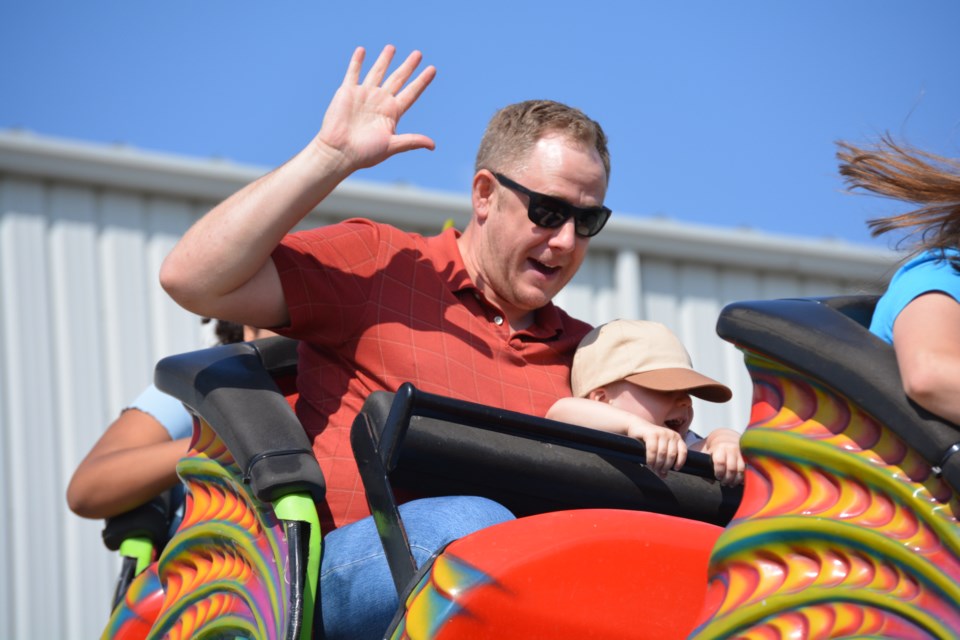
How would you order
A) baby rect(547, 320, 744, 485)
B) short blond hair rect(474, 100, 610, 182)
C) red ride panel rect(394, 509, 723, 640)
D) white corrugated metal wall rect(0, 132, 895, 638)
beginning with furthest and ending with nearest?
white corrugated metal wall rect(0, 132, 895, 638), short blond hair rect(474, 100, 610, 182), baby rect(547, 320, 744, 485), red ride panel rect(394, 509, 723, 640)

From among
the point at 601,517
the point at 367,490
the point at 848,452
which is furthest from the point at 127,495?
the point at 848,452

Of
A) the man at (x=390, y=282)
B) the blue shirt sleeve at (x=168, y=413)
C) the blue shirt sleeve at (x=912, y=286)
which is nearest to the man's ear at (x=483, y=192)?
the man at (x=390, y=282)

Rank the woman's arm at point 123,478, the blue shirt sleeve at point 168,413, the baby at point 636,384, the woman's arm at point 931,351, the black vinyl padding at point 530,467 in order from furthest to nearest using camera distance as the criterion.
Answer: the blue shirt sleeve at point 168,413 < the woman's arm at point 123,478 < the baby at point 636,384 < the black vinyl padding at point 530,467 < the woman's arm at point 931,351

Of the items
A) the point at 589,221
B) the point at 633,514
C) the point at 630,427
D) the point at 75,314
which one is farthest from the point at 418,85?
the point at 75,314

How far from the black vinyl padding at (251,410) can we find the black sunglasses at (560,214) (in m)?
0.55

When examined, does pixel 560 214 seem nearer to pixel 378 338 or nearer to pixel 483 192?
pixel 483 192

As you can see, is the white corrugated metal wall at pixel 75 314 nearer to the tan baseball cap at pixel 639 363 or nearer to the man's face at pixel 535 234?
the man's face at pixel 535 234

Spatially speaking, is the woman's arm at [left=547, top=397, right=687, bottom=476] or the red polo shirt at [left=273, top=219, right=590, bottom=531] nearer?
the woman's arm at [left=547, top=397, right=687, bottom=476]

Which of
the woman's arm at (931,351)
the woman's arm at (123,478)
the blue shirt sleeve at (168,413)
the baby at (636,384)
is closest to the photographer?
the woman's arm at (931,351)

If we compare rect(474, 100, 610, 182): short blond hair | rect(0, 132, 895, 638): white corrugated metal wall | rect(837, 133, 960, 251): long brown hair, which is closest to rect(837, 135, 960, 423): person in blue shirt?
rect(837, 133, 960, 251): long brown hair

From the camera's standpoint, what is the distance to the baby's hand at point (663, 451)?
1.90 meters

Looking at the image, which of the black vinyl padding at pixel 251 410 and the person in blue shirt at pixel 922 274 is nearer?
the person in blue shirt at pixel 922 274

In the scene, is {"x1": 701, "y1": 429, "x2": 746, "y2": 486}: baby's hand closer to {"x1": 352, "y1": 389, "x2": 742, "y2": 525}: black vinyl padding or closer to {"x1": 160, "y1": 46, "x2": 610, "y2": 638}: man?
{"x1": 352, "y1": 389, "x2": 742, "y2": 525}: black vinyl padding

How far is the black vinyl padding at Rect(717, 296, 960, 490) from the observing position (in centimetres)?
140
